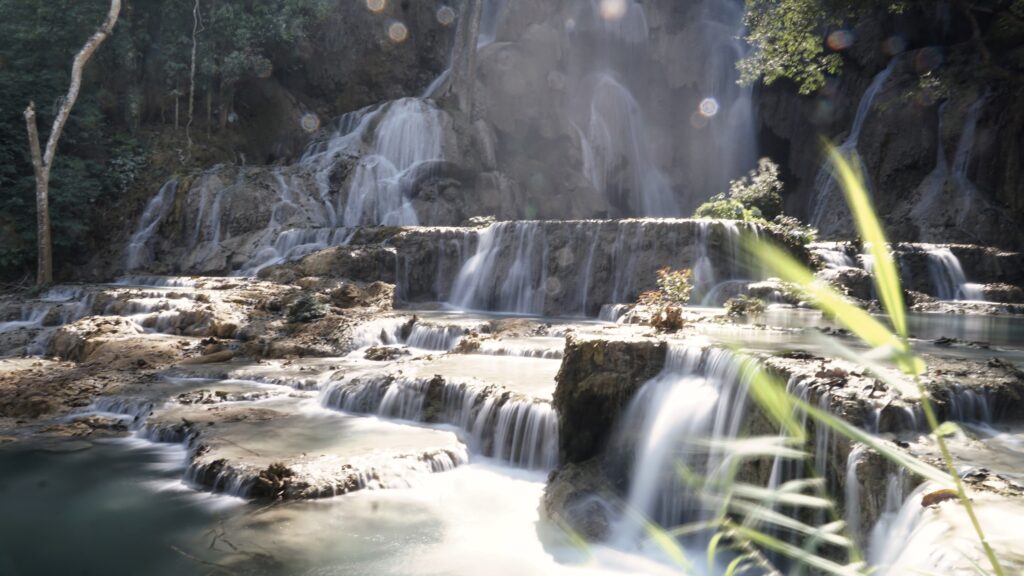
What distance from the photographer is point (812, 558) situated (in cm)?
93

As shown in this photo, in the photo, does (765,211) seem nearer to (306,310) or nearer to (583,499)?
(306,310)

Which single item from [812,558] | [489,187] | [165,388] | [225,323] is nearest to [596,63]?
[489,187]

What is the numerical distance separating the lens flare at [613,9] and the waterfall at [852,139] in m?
13.1

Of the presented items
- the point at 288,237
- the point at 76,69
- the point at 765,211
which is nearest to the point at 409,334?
the point at 288,237

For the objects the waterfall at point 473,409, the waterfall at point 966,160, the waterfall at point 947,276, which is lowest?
the waterfall at point 473,409

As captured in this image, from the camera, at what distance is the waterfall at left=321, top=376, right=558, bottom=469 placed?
760 centimetres

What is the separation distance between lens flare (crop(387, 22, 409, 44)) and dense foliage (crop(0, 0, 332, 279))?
12.3ft

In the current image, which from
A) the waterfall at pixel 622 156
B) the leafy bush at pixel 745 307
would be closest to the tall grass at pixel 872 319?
the leafy bush at pixel 745 307

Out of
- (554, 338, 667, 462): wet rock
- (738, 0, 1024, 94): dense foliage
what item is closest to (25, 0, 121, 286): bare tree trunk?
(738, 0, 1024, 94): dense foliage

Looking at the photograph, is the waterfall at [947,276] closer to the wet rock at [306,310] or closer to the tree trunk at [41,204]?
the wet rock at [306,310]

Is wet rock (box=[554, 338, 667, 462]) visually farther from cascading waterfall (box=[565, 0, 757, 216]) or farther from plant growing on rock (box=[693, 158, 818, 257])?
cascading waterfall (box=[565, 0, 757, 216])

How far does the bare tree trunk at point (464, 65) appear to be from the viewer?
28.9 meters

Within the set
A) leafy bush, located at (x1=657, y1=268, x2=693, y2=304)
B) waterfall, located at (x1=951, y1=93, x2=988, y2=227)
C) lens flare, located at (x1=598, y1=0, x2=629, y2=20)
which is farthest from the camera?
lens flare, located at (x1=598, y1=0, x2=629, y2=20)

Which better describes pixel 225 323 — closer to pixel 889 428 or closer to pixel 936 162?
pixel 889 428
